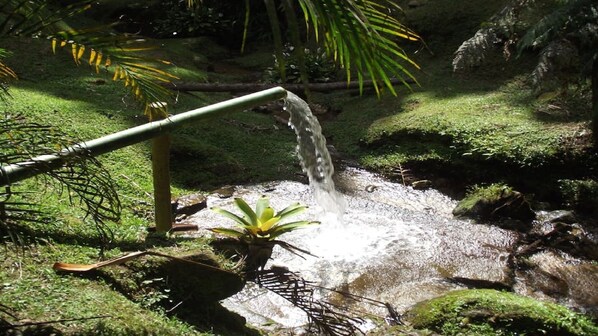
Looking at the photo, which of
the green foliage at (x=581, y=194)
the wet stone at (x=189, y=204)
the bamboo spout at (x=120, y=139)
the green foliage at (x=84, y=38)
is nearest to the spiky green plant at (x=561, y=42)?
the green foliage at (x=581, y=194)

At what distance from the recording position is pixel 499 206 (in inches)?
221

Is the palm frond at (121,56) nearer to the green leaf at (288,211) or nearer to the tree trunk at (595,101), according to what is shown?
the green leaf at (288,211)

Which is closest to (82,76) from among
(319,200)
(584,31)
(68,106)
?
(68,106)

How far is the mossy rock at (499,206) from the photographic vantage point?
5.58 m

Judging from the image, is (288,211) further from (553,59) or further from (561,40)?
(561,40)

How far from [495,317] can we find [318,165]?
291cm

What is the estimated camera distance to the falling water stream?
14.1ft

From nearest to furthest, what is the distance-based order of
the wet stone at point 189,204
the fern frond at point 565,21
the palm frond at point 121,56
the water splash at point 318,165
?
the palm frond at point 121,56
the wet stone at point 189,204
the fern frond at point 565,21
the water splash at point 318,165

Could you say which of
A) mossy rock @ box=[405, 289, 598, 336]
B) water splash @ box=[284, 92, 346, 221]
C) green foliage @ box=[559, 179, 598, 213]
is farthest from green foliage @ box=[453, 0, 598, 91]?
mossy rock @ box=[405, 289, 598, 336]

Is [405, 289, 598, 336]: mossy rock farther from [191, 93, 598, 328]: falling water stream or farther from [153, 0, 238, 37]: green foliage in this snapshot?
[153, 0, 238, 37]: green foliage

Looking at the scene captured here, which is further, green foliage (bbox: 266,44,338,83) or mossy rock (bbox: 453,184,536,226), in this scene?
green foliage (bbox: 266,44,338,83)

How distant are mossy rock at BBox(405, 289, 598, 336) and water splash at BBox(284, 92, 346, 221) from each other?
180cm

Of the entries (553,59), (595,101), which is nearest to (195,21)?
(553,59)

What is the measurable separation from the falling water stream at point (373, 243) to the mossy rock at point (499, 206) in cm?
16
